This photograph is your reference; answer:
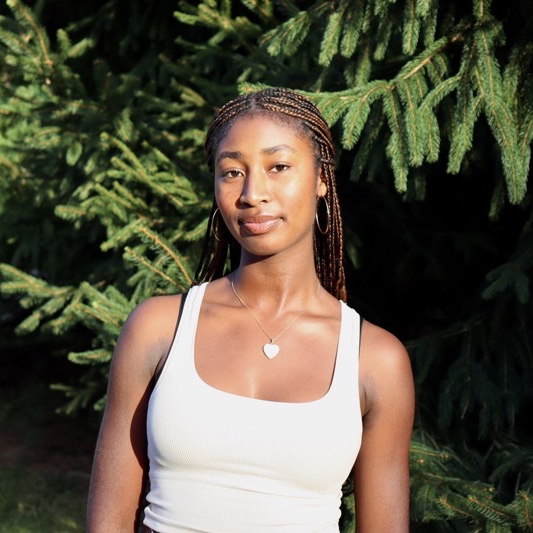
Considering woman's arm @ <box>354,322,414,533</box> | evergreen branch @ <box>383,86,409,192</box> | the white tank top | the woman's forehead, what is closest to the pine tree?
evergreen branch @ <box>383,86,409,192</box>

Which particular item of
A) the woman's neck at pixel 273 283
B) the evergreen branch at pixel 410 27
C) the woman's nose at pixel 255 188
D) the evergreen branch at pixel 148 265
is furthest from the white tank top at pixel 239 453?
the evergreen branch at pixel 410 27

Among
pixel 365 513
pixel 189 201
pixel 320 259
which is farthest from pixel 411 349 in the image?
pixel 365 513

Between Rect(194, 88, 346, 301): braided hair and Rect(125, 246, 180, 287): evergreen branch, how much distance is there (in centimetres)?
88

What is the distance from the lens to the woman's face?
6.74 feet

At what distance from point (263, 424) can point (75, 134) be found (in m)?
2.83

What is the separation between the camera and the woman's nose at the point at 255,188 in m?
2.03

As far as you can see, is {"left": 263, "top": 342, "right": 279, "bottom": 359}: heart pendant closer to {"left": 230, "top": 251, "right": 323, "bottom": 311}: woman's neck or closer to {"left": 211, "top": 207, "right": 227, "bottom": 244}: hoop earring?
{"left": 230, "top": 251, "right": 323, "bottom": 311}: woman's neck

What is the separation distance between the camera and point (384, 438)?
6.82ft

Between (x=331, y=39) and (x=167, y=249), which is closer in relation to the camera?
(x=331, y=39)

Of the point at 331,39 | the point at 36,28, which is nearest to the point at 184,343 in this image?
the point at 331,39

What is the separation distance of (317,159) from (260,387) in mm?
619

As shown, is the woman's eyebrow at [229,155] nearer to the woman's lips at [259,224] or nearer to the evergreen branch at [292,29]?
the woman's lips at [259,224]

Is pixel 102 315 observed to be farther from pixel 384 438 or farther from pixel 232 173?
pixel 384 438

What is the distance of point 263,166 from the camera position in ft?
6.79
